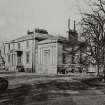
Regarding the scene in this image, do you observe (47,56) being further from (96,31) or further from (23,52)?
(96,31)

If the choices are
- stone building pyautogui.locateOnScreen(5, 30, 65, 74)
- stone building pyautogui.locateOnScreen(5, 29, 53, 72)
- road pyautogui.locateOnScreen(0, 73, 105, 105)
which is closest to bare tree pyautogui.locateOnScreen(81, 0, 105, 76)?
road pyautogui.locateOnScreen(0, 73, 105, 105)

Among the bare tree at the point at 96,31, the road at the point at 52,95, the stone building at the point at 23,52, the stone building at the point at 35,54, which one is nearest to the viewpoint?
the road at the point at 52,95

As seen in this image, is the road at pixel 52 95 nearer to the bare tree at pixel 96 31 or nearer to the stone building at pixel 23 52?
the bare tree at pixel 96 31

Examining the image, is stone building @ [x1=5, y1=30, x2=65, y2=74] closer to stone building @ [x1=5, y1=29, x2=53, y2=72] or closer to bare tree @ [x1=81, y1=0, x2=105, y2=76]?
stone building @ [x1=5, y1=29, x2=53, y2=72]

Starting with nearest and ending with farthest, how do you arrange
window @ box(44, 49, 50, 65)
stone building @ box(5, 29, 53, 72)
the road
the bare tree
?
the road < the bare tree < window @ box(44, 49, 50, 65) < stone building @ box(5, 29, 53, 72)

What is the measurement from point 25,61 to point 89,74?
19.0 m

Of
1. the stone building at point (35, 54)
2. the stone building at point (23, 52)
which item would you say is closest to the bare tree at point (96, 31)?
the stone building at point (35, 54)

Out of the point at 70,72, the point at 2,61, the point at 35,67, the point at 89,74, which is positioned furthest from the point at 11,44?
the point at 89,74

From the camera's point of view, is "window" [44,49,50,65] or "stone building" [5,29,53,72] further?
"stone building" [5,29,53,72]

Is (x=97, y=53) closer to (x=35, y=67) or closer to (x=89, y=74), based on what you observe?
(x=89, y=74)

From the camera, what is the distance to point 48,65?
38.7 m

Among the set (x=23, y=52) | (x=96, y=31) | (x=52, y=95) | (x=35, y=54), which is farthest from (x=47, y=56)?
(x=52, y=95)

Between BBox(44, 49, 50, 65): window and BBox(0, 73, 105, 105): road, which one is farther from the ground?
BBox(44, 49, 50, 65): window

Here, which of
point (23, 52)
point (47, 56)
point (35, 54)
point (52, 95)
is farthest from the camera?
point (23, 52)
